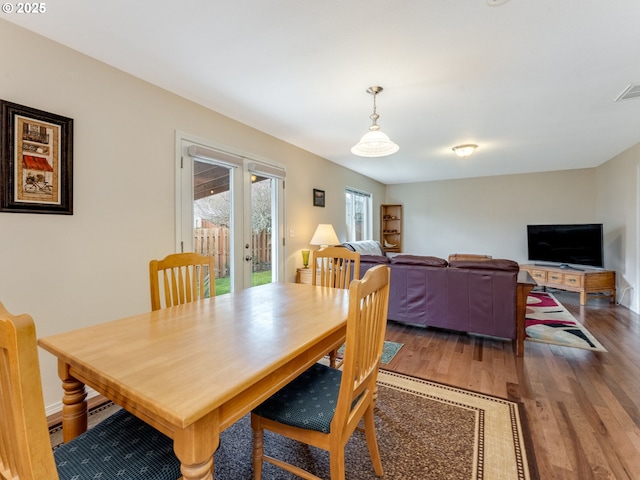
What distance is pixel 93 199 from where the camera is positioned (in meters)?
2.11

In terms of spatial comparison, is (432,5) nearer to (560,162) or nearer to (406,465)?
(406,465)

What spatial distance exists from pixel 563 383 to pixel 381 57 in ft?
9.15

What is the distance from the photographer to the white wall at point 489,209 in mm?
5824

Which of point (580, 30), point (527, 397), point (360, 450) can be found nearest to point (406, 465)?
point (360, 450)

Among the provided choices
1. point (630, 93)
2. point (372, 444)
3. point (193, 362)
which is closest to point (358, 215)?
point (630, 93)

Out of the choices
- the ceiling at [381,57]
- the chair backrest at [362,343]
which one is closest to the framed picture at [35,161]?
the ceiling at [381,57]

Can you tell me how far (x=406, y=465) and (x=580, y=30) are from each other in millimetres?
2649

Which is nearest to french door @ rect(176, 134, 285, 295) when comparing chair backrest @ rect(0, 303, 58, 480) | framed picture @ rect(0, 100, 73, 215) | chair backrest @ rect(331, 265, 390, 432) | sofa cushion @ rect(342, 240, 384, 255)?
framed picture @ rect(0, 100, 73, 215)

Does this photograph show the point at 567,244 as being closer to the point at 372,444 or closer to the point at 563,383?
the point at 563,383

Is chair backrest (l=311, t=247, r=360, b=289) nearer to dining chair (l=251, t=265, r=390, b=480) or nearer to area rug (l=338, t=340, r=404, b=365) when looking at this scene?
area rug (l=338, t=340, r=404, b=365)

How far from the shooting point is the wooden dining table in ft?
2.63

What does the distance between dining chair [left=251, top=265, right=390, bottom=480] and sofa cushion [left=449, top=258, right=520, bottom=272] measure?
2.07 m

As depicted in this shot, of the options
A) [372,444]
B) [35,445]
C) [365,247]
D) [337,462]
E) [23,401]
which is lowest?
[372,444]

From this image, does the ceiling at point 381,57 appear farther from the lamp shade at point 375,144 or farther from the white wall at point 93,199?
the lamp shade at point 375,144
